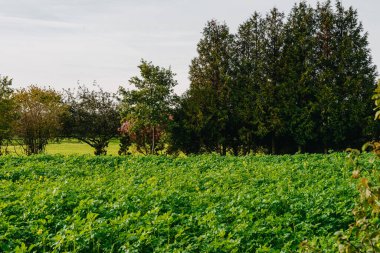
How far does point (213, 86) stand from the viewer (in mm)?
29719

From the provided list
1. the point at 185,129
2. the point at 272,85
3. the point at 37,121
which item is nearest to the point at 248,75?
the point at 272,85

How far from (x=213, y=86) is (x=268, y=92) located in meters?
3.70

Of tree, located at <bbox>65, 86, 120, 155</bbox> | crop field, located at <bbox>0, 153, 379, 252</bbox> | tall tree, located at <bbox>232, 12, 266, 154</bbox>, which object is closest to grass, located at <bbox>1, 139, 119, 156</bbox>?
tree, located at <bbox>65, 86, 120, 155</bbox>

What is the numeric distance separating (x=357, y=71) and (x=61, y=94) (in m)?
21.8

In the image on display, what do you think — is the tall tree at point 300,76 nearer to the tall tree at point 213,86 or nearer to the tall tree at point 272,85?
the tall tree at point 272,85

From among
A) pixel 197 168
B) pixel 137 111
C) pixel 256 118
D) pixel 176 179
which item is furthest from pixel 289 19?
pixel 176 179

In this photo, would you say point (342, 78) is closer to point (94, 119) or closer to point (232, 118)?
point (232, 118)

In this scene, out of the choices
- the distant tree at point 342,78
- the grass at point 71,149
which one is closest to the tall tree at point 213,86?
the distant tree at point 342,78

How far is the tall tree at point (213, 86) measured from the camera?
28.7m

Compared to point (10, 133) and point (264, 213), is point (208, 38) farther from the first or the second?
point (264, 213)

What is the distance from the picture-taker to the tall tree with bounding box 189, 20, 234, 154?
94.1 ft

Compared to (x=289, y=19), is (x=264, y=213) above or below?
below

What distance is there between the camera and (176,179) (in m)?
12.0

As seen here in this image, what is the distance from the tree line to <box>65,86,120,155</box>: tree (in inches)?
129
